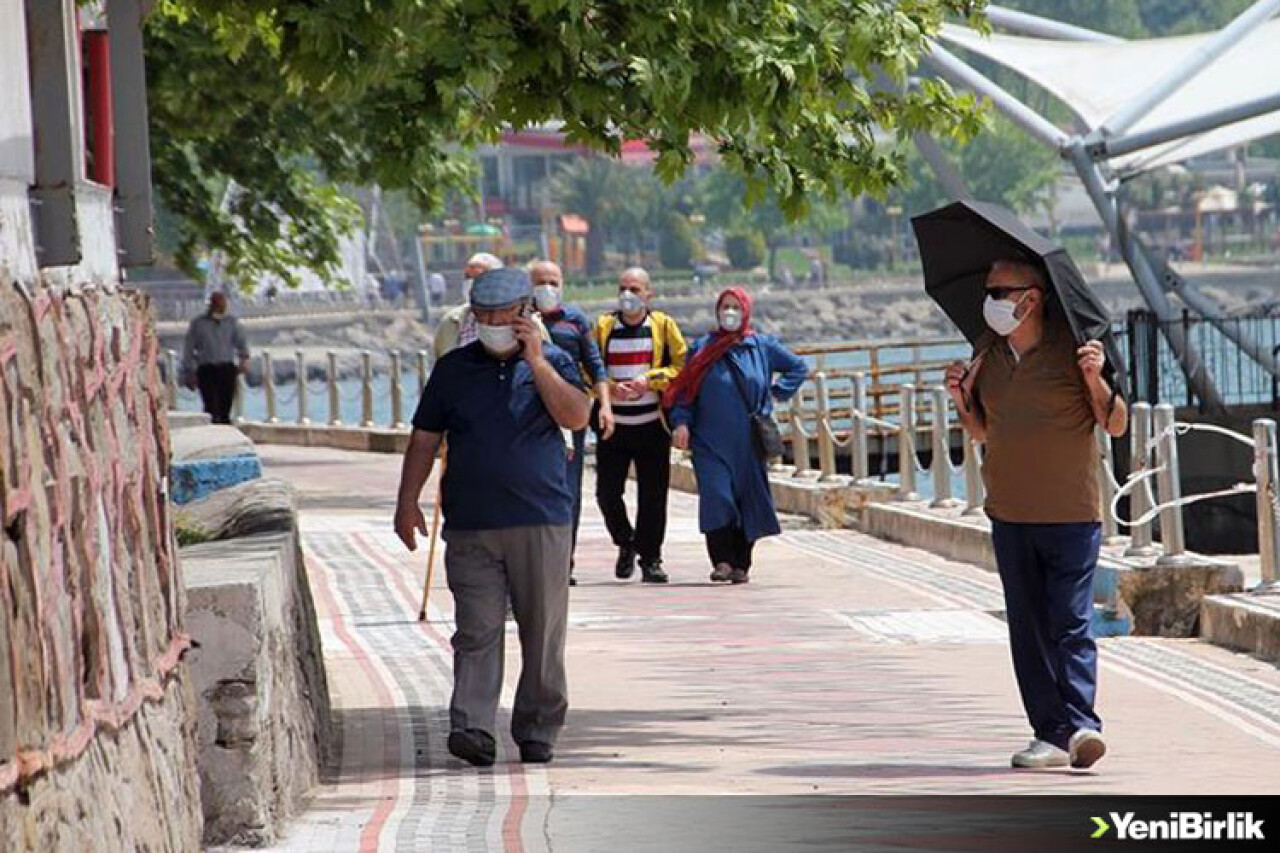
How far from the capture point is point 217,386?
3331cm

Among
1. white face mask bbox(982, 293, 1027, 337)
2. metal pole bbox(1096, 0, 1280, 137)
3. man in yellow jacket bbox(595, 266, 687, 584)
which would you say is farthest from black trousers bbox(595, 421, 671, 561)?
→ metal pole bbox(1096, 0, 1280, 137)

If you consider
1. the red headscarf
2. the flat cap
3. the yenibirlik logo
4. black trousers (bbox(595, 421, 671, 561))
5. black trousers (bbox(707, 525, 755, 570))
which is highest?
the flat cap

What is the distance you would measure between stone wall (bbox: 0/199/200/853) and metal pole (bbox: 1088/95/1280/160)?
935 inches

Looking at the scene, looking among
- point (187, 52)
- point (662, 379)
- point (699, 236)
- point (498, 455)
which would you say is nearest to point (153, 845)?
point (498, 455)

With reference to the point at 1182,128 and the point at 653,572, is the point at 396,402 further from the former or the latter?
the point at 653,572

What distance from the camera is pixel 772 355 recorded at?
18.8 metres

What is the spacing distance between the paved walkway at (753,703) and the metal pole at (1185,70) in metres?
14.0

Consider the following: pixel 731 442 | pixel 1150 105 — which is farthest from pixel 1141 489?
pixel 1150 105

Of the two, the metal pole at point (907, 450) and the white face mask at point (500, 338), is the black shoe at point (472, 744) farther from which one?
the metal pole at point (907, 450)

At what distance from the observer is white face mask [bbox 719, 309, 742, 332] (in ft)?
60.1

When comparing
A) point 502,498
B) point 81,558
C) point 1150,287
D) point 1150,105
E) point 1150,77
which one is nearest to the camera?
point 81,558

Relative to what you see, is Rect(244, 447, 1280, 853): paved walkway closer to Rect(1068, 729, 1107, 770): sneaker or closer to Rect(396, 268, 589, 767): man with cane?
Rect(1068, 729, 1107, 770): sneaker

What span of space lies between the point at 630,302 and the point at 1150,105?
16.5m

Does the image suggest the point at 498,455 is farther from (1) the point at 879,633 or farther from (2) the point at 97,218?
(1) the point at 879,633
